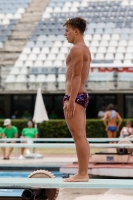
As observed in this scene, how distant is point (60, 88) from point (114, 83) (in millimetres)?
2639

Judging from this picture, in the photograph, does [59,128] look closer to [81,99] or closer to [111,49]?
[111,49]

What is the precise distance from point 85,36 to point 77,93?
2488 centimetres

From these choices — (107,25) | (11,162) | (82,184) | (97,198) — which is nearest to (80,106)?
(82,184)

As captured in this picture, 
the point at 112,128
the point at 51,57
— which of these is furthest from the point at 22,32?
the point at 112,128

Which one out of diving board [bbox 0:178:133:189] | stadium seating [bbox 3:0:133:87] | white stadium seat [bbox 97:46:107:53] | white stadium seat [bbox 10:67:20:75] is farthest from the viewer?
white stadium seat [bbox 97:46:107:53]

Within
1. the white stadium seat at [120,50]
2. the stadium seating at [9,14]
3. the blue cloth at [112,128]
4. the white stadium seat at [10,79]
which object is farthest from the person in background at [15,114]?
the blue cloth at [112,128]

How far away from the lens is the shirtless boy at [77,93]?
6.08 metres

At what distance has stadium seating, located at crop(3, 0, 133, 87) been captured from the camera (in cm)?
2856

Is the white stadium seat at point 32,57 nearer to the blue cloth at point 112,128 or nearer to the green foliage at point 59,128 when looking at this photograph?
the green foliage at point 59,128

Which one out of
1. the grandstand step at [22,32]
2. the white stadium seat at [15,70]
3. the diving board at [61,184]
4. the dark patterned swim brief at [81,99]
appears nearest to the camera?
the diving board at [61,184]

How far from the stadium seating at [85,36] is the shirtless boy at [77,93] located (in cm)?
2107

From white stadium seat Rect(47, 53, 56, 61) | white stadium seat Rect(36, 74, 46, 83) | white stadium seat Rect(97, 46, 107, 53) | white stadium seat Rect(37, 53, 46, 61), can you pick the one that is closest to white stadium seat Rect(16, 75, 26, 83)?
white stadium seat Rect(36, 74, 46, 83)

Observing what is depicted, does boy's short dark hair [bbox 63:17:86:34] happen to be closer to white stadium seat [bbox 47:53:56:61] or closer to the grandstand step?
white stadium seat [bbox 47:53:56:61]

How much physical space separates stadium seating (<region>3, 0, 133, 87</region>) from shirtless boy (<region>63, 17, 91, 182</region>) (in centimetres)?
→ 2107
